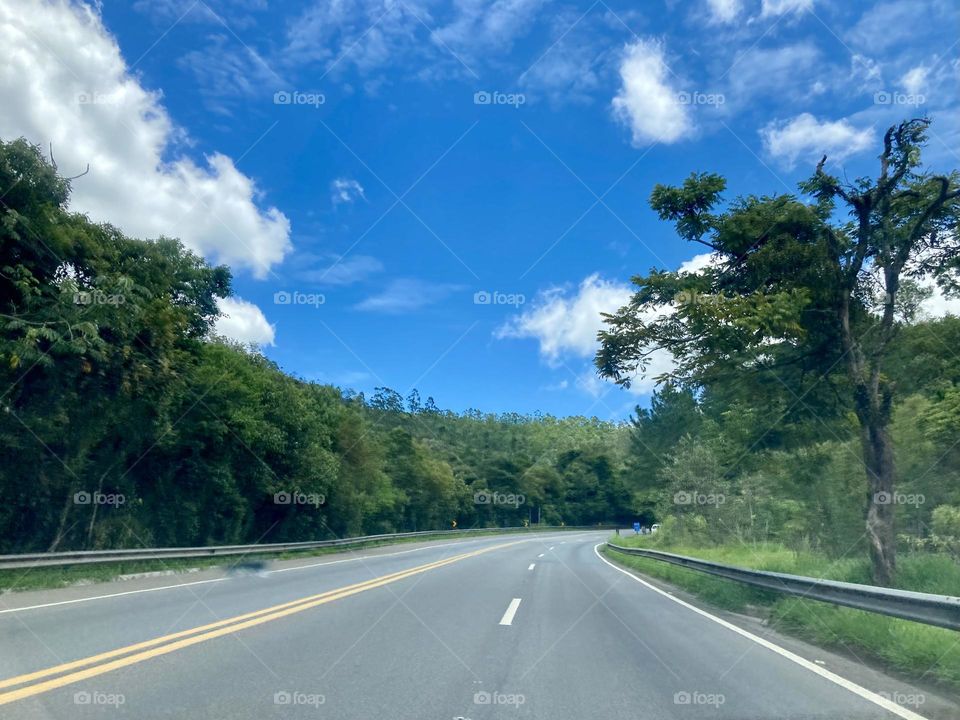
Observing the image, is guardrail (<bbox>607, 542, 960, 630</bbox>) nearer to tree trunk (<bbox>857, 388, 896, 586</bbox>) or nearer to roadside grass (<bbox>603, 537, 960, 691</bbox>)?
roadside grass (<bbox>603, 537, 960, 691</bbox>)

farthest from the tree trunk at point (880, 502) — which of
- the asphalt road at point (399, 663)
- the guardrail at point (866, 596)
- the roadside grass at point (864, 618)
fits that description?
the asphalt road at point (399, 663)

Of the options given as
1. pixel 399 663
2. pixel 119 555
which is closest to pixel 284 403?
pixel 119 555

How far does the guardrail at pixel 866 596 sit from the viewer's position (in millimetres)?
6382

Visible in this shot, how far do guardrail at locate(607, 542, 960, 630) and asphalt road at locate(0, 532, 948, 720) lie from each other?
0.75m

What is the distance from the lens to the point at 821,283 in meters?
13.5

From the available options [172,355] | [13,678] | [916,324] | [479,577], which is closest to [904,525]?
[916,324]

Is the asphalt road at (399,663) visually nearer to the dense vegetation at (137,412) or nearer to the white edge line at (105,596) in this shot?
the white edge line at (105,596)

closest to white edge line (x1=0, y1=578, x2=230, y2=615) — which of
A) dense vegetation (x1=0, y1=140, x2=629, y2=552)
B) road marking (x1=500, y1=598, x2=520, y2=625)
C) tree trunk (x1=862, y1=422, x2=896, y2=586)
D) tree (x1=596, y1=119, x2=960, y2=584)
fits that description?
dense vegetation (x1=0, y1=140, x2=629, y2=552)

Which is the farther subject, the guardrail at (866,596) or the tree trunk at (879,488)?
the tree trunk at (879,488)

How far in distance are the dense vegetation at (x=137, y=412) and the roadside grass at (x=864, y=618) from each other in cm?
1548

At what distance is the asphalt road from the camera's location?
224 inches

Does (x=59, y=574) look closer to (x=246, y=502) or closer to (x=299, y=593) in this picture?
(x=299, y=593)

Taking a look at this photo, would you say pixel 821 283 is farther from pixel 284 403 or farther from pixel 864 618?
pixel 284 403

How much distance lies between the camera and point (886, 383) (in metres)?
14.0
